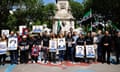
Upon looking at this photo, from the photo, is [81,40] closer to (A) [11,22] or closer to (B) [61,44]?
(B) [61,44]

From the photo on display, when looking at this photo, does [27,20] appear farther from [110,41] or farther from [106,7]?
[110,41]

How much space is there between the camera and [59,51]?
76.3 ft

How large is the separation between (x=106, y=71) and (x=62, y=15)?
721 inches

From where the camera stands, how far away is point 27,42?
22.8m

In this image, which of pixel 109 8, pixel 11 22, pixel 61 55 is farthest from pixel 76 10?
pixel 61 55

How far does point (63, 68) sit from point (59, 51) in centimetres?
284

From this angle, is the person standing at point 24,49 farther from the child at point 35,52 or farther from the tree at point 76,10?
the tree at point 76,10

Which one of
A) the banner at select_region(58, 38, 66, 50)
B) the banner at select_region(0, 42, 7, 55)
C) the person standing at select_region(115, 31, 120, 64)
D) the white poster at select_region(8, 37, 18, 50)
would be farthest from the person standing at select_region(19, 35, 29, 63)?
the person standing at select_region(115, 31, 120, 64)

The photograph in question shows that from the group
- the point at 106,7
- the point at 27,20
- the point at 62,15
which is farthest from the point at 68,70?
the point at 27,20

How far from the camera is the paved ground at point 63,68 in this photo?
19.8 metres

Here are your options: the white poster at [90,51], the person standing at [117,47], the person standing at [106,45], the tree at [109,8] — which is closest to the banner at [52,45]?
the white poster at [90,51]

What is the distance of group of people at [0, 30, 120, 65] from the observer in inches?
889

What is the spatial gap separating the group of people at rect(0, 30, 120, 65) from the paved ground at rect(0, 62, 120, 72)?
3.73ft

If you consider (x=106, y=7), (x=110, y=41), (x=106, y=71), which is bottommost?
(x=106, y=71)
